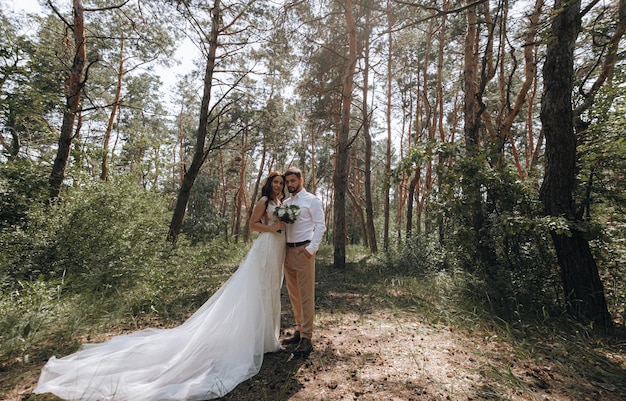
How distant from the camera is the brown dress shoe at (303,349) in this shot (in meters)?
3.16

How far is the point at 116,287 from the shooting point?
493cm

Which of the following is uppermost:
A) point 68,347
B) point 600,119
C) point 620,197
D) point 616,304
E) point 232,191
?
point 232,191

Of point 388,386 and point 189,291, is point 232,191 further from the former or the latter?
point 388,386

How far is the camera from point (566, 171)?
3775 millimetres

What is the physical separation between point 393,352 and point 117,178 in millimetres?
7336

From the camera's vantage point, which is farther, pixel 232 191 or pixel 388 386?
pixel 232 191

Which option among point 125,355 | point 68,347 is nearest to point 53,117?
point 68,347

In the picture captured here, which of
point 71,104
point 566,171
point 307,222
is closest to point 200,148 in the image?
point 71,104

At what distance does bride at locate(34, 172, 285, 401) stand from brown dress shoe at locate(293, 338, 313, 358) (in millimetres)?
240

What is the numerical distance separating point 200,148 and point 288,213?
20.0 ft

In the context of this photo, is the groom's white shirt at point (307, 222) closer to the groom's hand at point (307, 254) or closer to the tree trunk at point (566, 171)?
the groom's hand at point (307, 254)

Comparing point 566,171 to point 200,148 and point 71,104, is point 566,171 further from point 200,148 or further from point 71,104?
point 71,104

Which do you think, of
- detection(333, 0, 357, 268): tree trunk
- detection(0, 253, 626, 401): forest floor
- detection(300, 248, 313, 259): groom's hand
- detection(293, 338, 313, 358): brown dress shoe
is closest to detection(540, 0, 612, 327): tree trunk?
detection(0, 253, 626, 401): forest floor

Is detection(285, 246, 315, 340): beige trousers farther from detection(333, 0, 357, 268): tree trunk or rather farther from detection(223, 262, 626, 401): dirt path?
detection(333, 0, 357, 268): tree trunk
